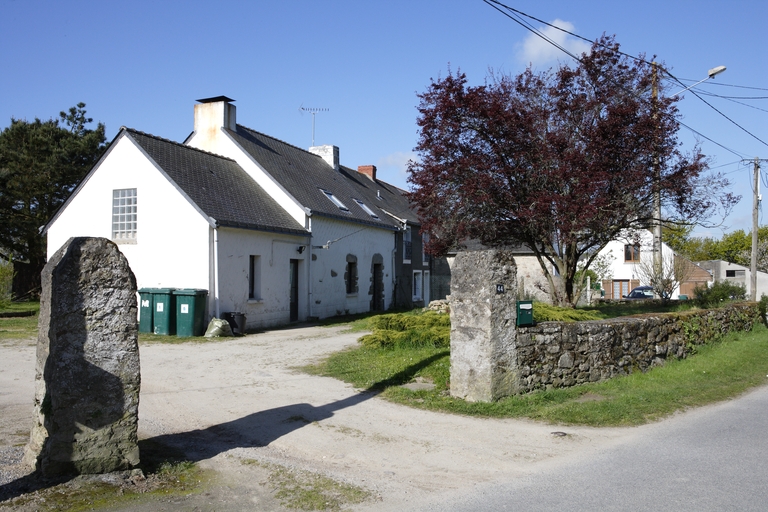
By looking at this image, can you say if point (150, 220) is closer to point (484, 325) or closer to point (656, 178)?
point (484, 325)

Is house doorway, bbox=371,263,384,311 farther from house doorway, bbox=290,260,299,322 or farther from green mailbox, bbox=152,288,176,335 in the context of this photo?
green mailbox, bbox=152,288,176,335

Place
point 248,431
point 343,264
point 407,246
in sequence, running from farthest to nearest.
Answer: point 407,246 → point 343,264 → point 248,431

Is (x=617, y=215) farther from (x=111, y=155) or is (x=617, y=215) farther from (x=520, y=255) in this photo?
(x=520, y=255)

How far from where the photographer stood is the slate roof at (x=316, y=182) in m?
23.4

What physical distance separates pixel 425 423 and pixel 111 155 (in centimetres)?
1560

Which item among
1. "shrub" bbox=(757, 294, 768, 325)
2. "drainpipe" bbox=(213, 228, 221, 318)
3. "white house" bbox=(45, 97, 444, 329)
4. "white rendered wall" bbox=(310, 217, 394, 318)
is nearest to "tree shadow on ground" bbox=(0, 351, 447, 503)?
"drainpipe" bbox=(213, 228, 221, 318)

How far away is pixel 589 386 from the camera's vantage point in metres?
9.25

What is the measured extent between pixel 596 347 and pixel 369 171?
27543 mm

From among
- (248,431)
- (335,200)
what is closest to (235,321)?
(335,200)

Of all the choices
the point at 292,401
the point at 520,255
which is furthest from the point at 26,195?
the point at 292,401

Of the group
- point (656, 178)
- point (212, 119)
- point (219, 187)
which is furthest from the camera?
point (212, 119)

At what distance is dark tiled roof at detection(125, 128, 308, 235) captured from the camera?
1839cm

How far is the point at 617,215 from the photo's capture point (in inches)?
520

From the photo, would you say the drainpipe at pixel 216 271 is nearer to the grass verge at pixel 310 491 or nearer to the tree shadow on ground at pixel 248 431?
the tree shadow on ground at pixel 248 431
